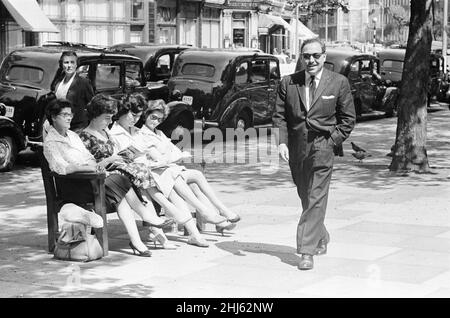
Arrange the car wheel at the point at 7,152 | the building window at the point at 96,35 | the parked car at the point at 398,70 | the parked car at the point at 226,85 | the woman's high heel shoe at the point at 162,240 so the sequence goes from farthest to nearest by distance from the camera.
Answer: the building window at the point at 96,35 < the parked car at the point at 398,70 < the parked car at the point at 226,85 < the car wheel at the point at 7,152 < the woman's high heel shoe at the point at 162,240

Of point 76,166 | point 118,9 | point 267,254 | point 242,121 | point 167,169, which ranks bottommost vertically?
point 267,254

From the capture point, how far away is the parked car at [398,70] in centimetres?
3141

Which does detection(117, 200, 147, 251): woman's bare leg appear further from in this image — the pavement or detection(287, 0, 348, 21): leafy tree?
detection(287, 0, 348, 21): leafy tree

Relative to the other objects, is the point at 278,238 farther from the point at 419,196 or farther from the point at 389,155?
the point at 389,155

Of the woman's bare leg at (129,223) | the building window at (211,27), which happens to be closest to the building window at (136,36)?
the building window at (211,27)

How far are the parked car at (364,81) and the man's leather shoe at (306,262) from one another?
1825 centimetres

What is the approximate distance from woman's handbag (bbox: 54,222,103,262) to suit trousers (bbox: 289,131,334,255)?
5.75 feet

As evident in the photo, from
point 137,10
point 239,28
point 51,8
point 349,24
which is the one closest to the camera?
point 51,8

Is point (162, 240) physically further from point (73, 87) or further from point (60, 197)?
point (73, 87)

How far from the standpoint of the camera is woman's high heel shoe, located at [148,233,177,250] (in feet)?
29.1

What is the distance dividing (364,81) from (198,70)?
732 centimetres

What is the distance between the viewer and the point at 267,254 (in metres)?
8.65

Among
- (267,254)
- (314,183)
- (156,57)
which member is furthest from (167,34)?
(314,183)

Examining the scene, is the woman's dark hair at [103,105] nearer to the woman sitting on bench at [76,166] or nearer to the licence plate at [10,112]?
the woman sitting on bench at [76,166]
